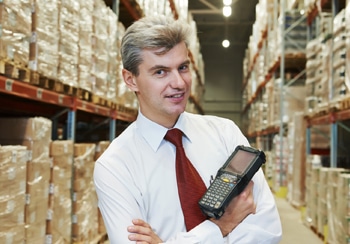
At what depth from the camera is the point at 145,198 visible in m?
1.67

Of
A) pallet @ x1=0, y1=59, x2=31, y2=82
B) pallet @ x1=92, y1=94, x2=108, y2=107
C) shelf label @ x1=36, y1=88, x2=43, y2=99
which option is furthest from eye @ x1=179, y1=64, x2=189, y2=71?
pallet @ x1=92, y1=94, x2=108, y2=107

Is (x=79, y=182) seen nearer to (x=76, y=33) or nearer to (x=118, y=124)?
(x=76, y=33)

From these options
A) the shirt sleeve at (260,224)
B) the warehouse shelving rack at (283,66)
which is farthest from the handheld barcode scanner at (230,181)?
the warehouse shelving rack at (283,66)

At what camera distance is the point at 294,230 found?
594cm

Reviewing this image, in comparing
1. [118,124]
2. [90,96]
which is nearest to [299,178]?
[118,124]

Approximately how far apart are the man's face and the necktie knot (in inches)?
2.7

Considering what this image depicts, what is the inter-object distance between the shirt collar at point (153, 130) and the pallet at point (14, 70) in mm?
1189

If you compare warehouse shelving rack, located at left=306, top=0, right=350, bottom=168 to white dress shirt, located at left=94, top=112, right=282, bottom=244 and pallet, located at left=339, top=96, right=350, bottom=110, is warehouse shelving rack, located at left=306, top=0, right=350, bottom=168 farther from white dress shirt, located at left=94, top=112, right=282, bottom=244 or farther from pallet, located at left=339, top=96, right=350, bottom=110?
white dress shirt, located at left=94, top=112, right=282, bottom=244

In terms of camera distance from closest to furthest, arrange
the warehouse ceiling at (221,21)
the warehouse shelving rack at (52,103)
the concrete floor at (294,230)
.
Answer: the warehouse shelving rack at (52,103)
the concrete floor at (294,230)
the warehouse ceiling at (221,21)

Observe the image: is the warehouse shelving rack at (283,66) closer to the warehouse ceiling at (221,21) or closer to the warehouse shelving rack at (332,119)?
the warehouse shelving rack at (332,119)

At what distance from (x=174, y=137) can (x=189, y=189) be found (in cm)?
23

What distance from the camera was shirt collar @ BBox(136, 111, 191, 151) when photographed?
1.76 m

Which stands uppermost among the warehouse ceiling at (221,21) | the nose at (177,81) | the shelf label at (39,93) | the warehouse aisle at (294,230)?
the warehouse ceiling at (221,21)

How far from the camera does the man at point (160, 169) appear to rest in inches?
61.9
